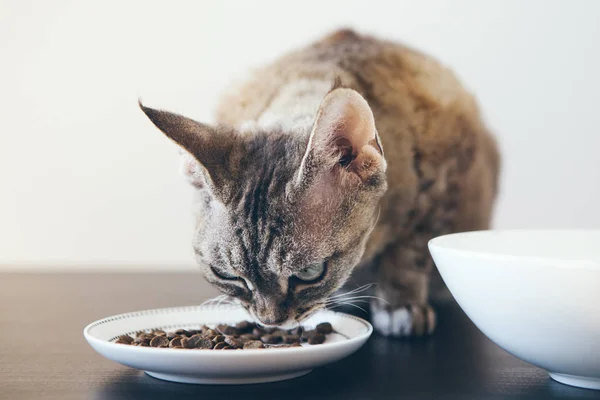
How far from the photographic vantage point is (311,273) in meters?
1.10

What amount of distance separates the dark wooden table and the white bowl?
0.06 meters

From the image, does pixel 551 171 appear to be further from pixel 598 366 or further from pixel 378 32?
pixel 598 366

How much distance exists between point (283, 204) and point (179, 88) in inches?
46.0

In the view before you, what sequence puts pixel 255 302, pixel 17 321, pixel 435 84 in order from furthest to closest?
pixel 435 84
pixel 17 321
pixel 255 302

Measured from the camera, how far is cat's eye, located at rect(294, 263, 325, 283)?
1087 mm

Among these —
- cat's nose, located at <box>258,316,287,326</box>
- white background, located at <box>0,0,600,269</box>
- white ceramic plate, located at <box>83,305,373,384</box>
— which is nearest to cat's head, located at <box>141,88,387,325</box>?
cat's nose, located at <box>258,316,287,326</box>

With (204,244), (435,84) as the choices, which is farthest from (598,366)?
(435,84)

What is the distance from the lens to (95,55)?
2117mm

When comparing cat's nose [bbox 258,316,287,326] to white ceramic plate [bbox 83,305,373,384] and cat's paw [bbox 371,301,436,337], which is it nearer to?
white ceramic plate [bbox 83,305,373,384]

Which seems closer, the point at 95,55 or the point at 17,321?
the point at 17,321

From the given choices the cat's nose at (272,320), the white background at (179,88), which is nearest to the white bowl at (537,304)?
the cat's nose at (272,320)

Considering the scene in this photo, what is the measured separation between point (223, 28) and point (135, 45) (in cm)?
28

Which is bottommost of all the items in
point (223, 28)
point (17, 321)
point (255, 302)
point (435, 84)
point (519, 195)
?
point (17, 321)

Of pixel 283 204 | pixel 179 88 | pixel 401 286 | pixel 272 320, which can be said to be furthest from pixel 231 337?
pixel 179 88
